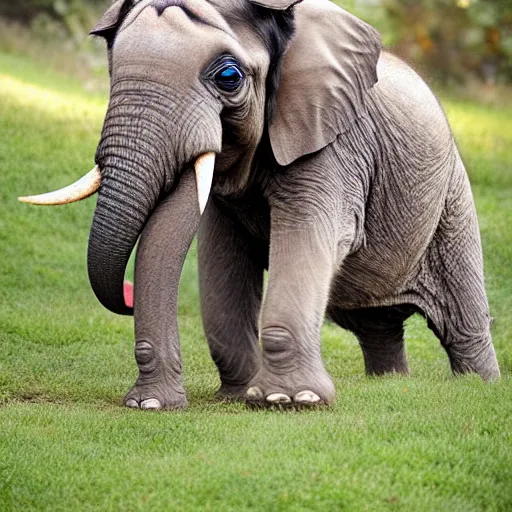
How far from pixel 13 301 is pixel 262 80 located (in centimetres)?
508

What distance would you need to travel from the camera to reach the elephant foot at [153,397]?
7.67 m

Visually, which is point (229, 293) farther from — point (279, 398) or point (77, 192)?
point (77, 192)

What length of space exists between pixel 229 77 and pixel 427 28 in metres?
29.3

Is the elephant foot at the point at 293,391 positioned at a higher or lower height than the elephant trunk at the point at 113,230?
lower

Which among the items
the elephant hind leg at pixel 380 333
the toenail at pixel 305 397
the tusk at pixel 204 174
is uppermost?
the tusk at pixel 204 174

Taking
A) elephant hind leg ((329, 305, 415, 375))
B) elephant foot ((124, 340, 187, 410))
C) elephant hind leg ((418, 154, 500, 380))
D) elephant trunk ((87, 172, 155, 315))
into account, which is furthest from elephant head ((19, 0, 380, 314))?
elephant hind leg ((329, 305, 415, 375))

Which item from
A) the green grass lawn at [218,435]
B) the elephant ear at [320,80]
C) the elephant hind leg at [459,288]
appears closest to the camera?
the green grass lawn at [218,435]

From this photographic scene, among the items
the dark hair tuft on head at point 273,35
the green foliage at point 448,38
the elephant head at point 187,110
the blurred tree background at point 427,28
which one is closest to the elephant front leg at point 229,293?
the elephant head at point 187,110

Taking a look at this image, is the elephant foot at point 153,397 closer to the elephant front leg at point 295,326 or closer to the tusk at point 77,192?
the elephant front leg at point 295,326

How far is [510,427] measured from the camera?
7219 mm

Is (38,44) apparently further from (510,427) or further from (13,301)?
(510,427)

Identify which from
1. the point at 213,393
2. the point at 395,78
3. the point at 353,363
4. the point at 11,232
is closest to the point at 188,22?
the point at 395,78

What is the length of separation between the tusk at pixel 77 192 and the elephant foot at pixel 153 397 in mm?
1112

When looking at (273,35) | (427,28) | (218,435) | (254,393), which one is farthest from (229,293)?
(427,28)
